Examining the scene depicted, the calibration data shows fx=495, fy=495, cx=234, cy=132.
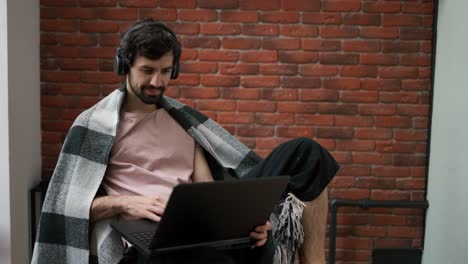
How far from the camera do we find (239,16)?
2910mm

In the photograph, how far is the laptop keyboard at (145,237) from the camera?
1416 millimetres

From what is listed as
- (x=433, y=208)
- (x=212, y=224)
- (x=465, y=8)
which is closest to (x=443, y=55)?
(x=465, y=8)

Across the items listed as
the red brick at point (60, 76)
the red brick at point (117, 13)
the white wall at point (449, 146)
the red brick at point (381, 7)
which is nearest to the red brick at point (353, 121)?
the white wall at point (449, 146)

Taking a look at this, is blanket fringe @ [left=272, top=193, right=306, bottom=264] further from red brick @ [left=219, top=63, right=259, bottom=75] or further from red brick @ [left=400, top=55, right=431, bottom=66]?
red brick @ [left=400, top=55, right=431, bottom=66]

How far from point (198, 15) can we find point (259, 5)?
363mm

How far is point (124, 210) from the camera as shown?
1.67 metres

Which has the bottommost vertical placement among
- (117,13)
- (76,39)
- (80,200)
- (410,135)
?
(80,200)

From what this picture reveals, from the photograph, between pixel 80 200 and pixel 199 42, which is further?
→ pixel 199 42

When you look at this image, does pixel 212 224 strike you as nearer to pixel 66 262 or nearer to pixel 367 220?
pixel 66 262

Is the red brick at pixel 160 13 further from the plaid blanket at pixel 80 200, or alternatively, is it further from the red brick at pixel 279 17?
the plaid blanket at pixel 80 200

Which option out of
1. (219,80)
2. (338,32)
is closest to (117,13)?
(219,80)

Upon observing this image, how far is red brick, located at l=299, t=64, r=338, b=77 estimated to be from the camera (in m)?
2.95

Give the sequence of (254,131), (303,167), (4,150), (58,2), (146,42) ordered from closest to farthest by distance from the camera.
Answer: (146,42), (303,167), (4,150), (58,2), (254,131)

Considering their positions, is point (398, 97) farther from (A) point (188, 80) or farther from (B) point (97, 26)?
(B) point (97, 26)
